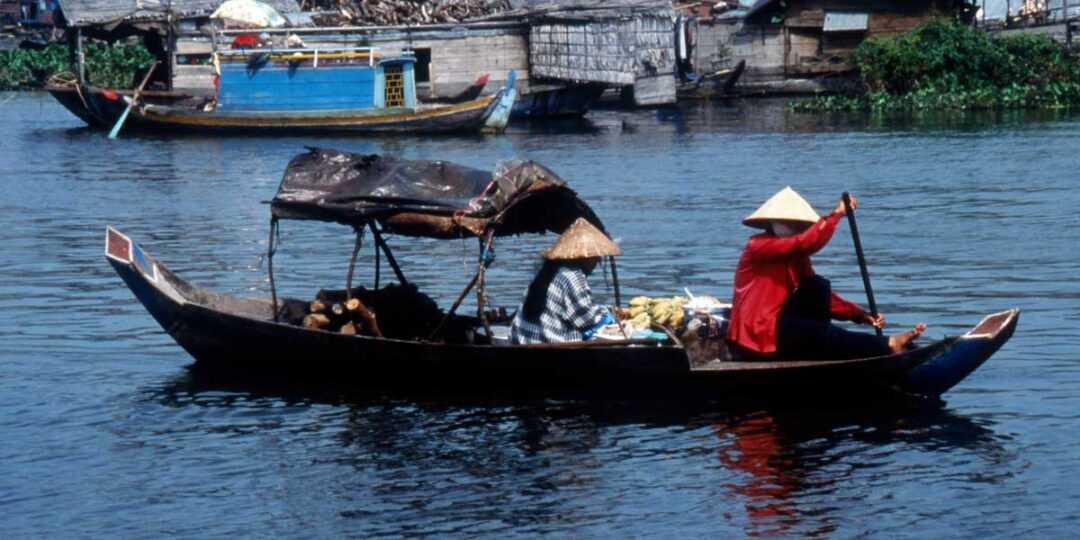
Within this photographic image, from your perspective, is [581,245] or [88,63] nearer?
[581,245]

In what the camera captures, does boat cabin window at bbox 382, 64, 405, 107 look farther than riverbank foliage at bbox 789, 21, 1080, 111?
No

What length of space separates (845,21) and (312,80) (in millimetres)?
13391

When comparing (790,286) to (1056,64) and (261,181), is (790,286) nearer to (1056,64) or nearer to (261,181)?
(261,181)

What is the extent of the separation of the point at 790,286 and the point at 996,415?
5.23ft

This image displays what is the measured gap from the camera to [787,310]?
934 centimetres

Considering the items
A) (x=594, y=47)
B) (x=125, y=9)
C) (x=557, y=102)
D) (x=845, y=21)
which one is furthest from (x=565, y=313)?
(x=845, y=21)

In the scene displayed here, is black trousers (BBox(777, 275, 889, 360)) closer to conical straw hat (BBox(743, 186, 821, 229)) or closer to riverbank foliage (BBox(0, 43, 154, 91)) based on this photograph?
conical straw hat (BBox(743, 186, 821, 229))

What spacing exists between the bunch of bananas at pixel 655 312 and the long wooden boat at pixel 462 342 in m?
0.58

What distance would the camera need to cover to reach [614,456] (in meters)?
8.91

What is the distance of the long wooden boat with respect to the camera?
9.24m

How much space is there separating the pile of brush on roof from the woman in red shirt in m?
25.1

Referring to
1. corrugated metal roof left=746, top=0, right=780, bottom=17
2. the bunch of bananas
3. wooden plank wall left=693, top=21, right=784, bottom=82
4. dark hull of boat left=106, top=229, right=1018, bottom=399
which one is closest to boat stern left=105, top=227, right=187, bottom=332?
dark hull of boat left=106, top=229, right=1018, bottom=399

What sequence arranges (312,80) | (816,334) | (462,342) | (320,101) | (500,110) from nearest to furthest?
1. (816,334)
2. (462,342)
3. (500,110)
4. (312,80)
5. (320,101)

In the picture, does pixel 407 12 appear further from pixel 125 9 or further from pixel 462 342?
pixel 462 342
